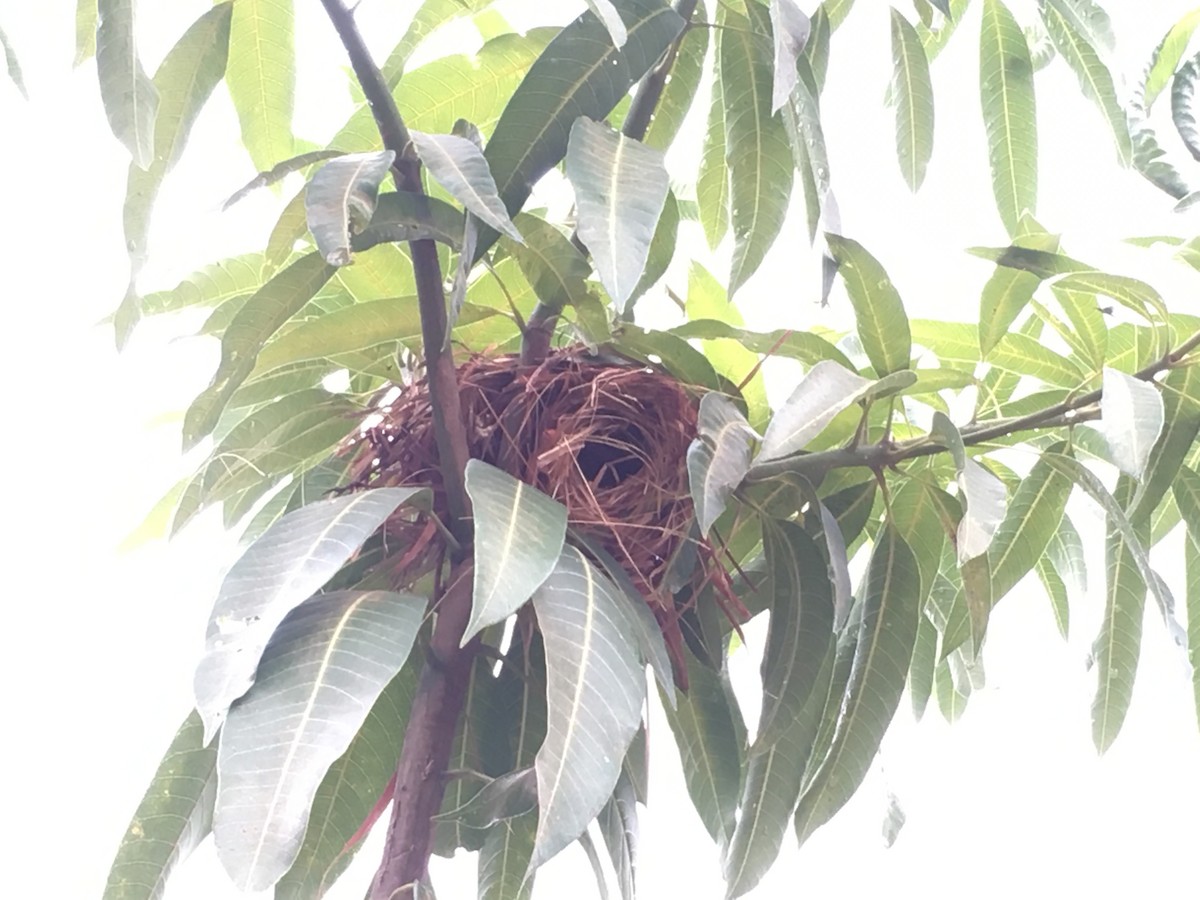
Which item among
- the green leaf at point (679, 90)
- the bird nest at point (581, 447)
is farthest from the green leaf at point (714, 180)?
the bird nest at point (581, 447)

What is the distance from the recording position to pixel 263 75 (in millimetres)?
777

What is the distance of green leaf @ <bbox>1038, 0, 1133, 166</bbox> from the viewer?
0.85m

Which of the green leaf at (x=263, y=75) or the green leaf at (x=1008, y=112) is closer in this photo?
the green leaf at (x=263, y=75)

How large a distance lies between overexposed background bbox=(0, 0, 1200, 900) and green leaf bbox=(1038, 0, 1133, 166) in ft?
0.68

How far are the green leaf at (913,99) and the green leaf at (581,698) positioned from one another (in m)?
0.48

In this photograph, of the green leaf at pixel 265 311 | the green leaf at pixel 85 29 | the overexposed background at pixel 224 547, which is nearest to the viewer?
the green leaf at pixel 265 311

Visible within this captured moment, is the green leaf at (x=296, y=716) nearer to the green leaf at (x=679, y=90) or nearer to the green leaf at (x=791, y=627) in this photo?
the green leaf at (x=791, y=627)

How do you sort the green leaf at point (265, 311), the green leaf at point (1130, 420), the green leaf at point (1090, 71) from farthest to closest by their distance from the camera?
the green leaf at point (1090, 71), the green leaf at point (265, 311), the green leaf at point (1130, 420)

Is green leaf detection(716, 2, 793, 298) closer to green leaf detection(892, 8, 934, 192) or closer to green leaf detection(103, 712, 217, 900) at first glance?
green leaf detection(892, 8, 934, 192)

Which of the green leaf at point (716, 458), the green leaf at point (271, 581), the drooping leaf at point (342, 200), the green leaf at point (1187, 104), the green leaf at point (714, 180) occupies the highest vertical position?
the green leaf at point (714, 180)

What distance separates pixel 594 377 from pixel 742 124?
0.20m

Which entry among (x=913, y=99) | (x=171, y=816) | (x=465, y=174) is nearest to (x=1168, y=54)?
(x=913, y=99)

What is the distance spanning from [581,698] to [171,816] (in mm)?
267

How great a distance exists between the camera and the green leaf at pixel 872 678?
2.18 feet
